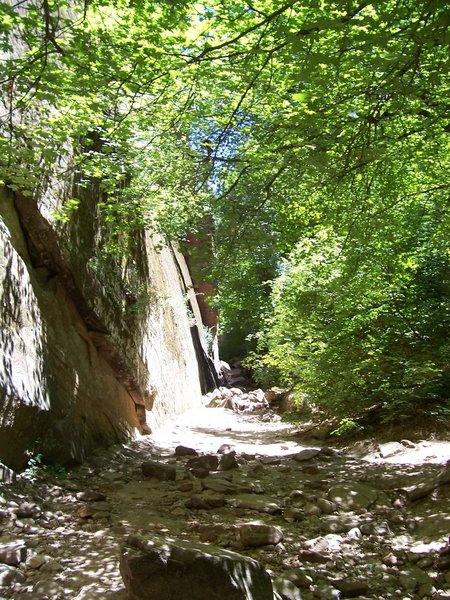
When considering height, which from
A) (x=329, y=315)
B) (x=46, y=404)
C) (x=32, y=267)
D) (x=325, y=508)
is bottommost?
(x=325, y=508)

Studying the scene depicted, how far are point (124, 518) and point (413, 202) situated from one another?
20.5 ft

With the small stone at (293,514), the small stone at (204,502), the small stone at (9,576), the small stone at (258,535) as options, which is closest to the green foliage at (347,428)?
the small stone at (293,514)

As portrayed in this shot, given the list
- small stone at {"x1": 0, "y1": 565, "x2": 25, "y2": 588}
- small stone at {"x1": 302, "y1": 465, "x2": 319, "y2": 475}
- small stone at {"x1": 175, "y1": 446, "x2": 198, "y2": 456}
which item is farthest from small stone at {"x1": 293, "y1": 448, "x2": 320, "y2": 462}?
small stone at {"x1": 0, "y1": 565, "x2": 25, "y2": 588}

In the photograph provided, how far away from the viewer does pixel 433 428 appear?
25.8 feet

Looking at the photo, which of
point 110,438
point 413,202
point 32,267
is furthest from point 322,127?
point 110,438

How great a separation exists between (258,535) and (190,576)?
4.43ft

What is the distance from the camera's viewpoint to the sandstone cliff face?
5676 mm

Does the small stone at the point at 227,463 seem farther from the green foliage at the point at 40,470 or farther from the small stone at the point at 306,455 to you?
the green foliage at the point at 40,470

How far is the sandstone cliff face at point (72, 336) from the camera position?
18.6ft

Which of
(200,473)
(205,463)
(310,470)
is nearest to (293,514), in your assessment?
(200,473)

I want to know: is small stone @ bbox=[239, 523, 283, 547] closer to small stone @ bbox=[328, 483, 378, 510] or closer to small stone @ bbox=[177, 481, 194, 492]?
small stone @ bbox=[328, 483, 378, 510]

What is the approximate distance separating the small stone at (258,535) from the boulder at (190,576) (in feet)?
3.51

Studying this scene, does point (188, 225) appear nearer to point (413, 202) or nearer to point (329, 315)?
point (329, 315)

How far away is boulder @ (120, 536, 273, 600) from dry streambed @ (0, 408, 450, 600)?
0.24 metres
